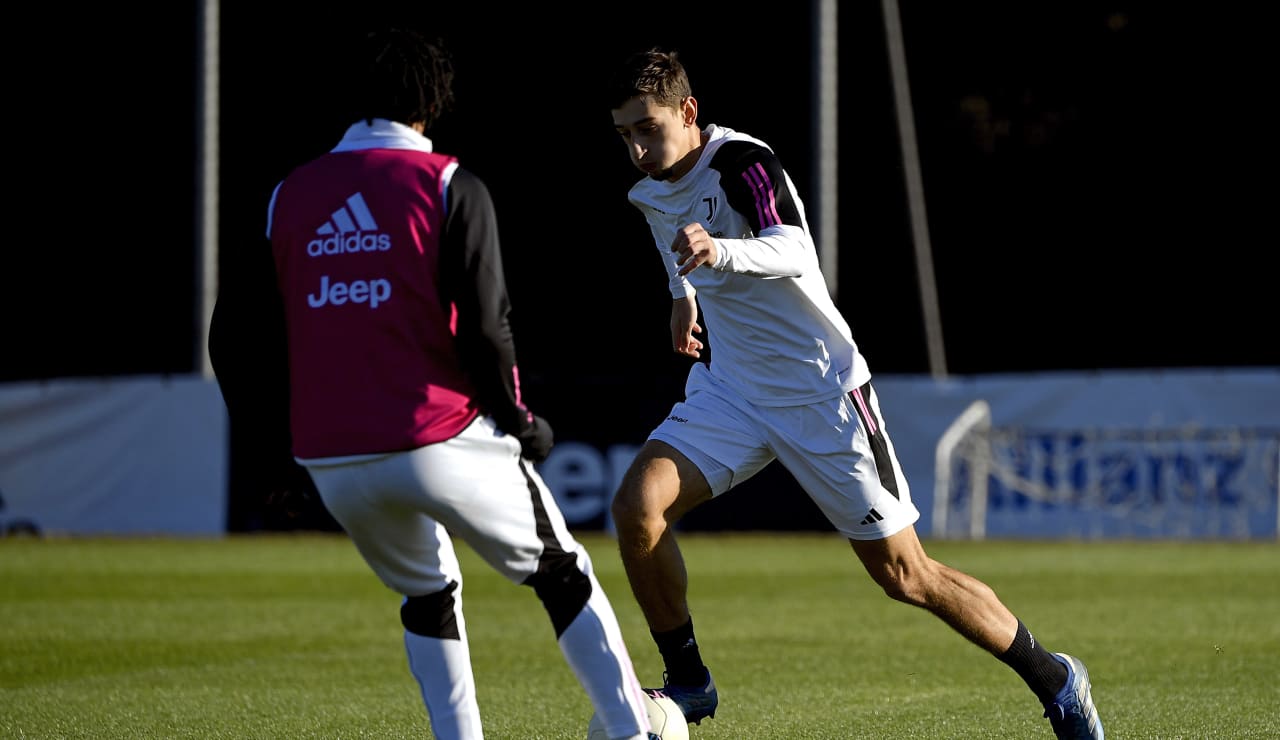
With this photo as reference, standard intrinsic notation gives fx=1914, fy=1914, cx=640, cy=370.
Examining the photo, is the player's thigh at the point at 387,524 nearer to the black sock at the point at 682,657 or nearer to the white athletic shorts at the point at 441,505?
the white athletic shorts at the point at 441,505

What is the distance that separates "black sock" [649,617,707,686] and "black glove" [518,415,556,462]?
163cm

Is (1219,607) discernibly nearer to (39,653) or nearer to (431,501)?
(39,653)

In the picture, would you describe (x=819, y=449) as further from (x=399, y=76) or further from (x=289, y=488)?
(x=399, y=76)

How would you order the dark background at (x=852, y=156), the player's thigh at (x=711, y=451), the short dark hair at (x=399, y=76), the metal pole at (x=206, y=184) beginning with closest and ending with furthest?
the short dark hair at (x=399, y=76)
the player's thigh at (x=711, y=451)
the metal pole at (x=206, y=184)
the dark background at (x=852, y=156)

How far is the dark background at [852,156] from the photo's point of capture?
29.7 metres

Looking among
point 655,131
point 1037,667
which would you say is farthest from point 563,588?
point 1037,667

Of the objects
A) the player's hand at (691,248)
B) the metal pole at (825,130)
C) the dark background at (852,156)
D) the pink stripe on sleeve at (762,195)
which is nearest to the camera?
the player's hand at (691,248)

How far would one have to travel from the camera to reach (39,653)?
9.08m

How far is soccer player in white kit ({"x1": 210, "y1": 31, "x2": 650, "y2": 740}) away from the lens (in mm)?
4594

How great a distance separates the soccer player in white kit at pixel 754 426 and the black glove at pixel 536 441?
4.21ft

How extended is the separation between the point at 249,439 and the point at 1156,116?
2677 cm

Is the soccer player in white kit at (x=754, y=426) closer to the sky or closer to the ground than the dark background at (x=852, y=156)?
closer to the sky

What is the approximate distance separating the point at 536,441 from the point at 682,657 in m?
1.73

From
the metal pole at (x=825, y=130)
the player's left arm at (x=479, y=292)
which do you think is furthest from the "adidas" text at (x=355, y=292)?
the metal pole at (x=825, y=130)
